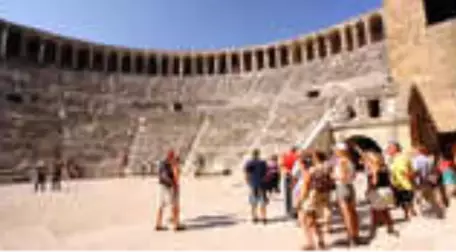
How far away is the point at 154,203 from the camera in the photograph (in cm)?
1195

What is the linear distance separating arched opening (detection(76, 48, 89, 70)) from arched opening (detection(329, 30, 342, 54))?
2329cm

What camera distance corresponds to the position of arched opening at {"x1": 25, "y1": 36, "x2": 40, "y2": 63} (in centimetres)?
3697

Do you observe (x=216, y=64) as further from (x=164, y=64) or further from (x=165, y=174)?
(x=165, y=174)

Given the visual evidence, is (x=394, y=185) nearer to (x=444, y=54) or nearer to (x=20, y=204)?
(x=20, y=204)

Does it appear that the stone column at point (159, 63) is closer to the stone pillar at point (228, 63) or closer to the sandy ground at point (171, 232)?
the stone pillar at point (228, 63)

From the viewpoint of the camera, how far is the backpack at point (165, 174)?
27.0 ft

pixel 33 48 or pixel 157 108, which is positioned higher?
pixel 33 48

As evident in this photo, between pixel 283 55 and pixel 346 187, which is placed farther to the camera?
pixel 283 55

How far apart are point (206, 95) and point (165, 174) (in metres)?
29.8

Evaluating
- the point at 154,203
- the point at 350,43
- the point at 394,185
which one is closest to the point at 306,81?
the point at 350,43

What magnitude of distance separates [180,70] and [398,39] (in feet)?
88.6

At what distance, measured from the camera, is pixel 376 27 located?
36594 millimetres

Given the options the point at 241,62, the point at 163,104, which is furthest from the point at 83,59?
the point at 241,62

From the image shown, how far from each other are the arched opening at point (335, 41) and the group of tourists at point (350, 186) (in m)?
30.7
